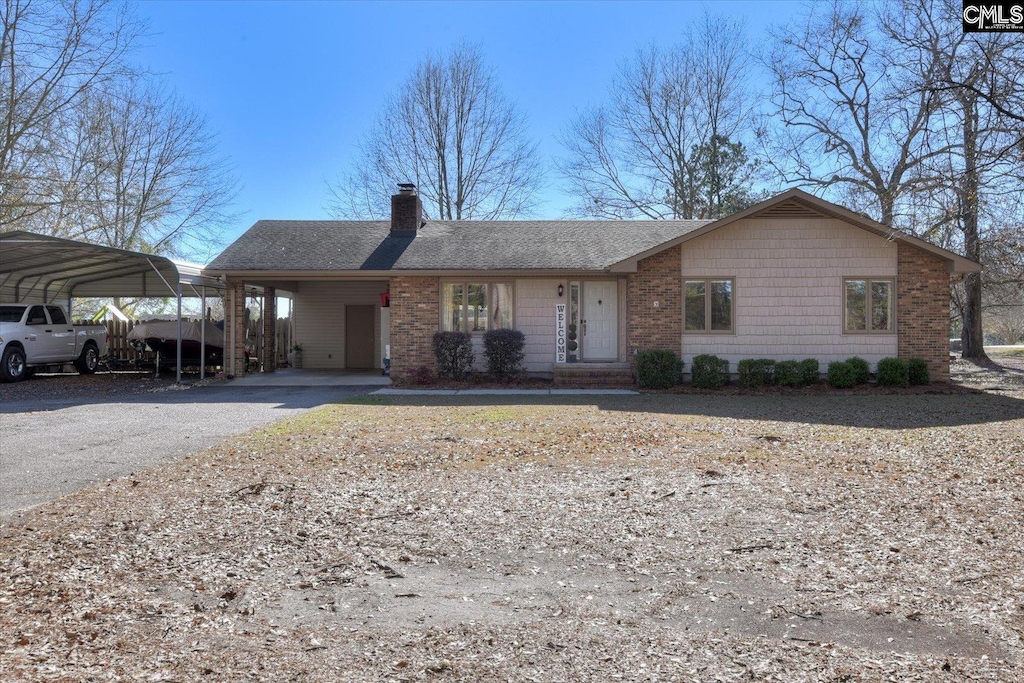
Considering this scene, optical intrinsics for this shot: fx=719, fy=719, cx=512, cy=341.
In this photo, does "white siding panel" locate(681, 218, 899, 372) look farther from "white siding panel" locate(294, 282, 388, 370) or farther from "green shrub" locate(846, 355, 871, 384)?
"white siding panel" locate(294, 282, 388, 370)

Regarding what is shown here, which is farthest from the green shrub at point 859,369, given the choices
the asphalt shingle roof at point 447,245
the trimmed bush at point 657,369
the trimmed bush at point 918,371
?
the asphalt shingle roof at point 447,245

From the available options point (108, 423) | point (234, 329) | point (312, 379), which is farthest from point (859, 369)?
point (234, 329)

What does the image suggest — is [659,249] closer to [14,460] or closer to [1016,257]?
[1016,257]

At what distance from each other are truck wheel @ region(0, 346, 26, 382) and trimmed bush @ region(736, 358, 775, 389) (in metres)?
17.2

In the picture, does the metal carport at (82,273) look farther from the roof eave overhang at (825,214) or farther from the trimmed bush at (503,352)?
the roof eave overhang at (825,214)

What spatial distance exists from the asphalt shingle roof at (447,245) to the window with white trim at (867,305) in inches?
161

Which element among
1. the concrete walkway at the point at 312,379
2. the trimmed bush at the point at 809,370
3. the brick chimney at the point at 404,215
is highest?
the brick chimney at the point at 404,215

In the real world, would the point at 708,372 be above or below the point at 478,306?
below

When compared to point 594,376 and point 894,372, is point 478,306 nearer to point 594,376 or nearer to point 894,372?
point 594,376

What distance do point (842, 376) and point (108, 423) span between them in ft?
45.7

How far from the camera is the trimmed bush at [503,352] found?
16.8 metres

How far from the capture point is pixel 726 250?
16312mm

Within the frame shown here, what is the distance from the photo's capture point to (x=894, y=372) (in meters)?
15.5

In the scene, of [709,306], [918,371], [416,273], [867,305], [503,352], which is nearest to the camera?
[918,371]
